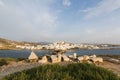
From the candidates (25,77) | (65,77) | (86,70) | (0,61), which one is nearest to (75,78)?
(65,77)

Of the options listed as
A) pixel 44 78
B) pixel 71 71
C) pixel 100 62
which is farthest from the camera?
pixel 100 62

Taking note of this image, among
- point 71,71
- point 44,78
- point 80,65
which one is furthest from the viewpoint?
point 80,65

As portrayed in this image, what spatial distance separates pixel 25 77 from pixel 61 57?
40.1 feet

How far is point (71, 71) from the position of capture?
33.0 feet

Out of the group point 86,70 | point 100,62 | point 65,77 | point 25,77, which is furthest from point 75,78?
point 100,62

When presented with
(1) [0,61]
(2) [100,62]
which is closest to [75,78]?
(2) [100,62]

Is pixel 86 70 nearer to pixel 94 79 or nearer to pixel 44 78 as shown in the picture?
pixel 94 79

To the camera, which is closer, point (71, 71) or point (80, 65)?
point (71, 71)

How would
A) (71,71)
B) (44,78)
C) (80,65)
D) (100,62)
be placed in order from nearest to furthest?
(44,78) < (71,71) < (80,65) < (100,62)

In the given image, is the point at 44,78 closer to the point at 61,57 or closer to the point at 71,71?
the point at 71,71

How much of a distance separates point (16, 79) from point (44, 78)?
110 centimetres

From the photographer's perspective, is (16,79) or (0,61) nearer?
(16,79)

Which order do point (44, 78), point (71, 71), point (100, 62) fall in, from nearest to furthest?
point (44, 78) → point (71, 71) → point (100, 62)

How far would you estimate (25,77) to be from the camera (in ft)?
29.4
